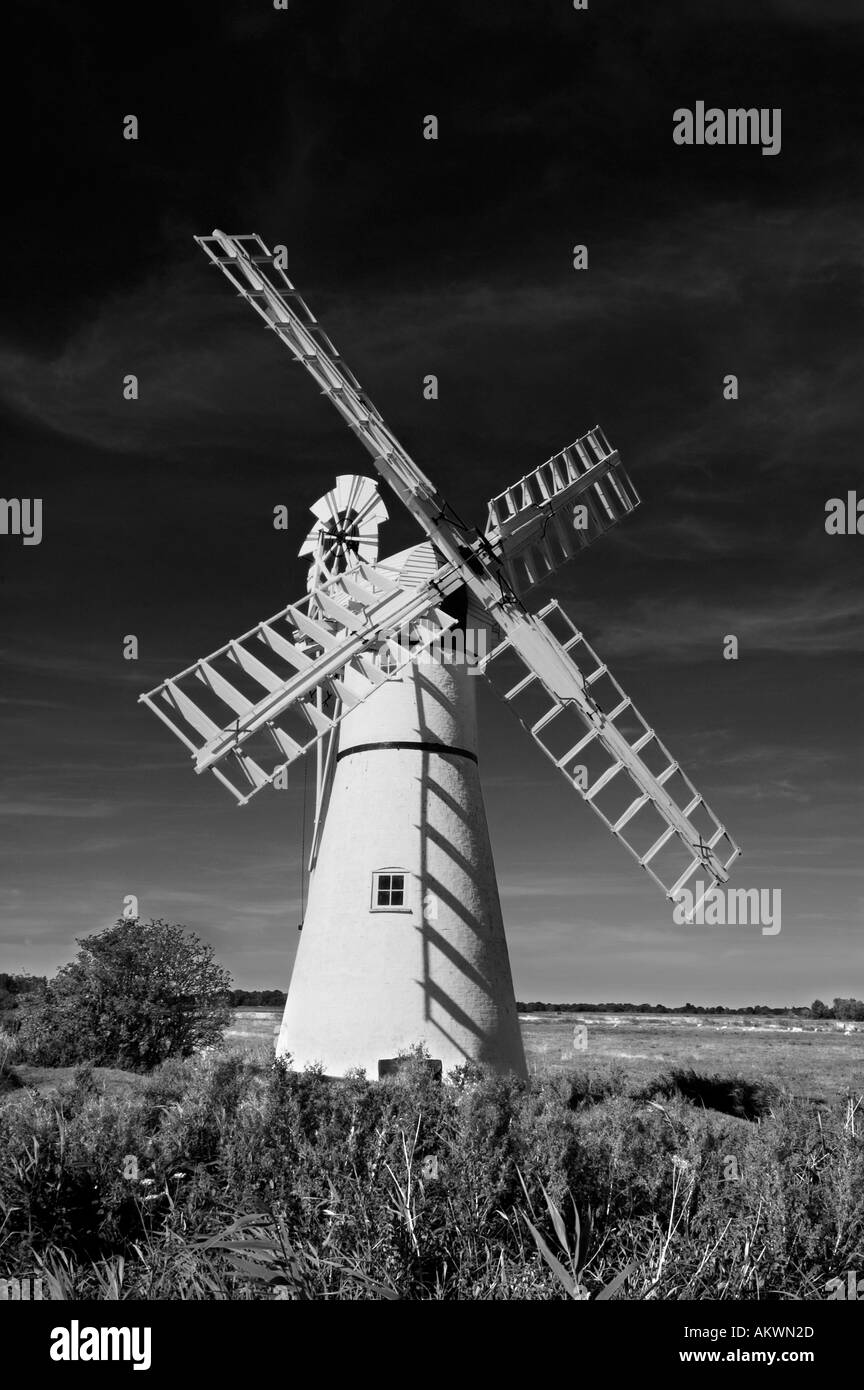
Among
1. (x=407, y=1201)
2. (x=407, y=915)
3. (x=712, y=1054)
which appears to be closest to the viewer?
(x=407, y=1201)

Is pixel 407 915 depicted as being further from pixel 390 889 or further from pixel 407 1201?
pixel 407 1201

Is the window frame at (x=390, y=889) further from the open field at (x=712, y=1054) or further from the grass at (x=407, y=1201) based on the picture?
the open field at (x=712, y=1054)

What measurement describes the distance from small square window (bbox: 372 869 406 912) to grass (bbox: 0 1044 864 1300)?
479 centimetres

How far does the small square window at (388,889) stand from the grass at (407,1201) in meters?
4.79

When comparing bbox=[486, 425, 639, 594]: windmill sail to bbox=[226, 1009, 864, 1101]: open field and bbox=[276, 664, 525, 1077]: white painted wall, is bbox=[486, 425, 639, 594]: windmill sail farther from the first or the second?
bbox=[226, 1009, 864, 1101]: open field

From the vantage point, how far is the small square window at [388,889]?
50.5 ft

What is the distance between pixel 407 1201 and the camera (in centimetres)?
588

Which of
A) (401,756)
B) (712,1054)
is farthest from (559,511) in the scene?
(712,1054)

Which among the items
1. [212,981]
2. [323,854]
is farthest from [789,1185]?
[212,981]

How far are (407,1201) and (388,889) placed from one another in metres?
9.61

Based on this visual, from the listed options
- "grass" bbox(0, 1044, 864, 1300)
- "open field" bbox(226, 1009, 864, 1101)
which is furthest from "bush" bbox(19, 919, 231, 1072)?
"grass" bbox(0, 1044, 864, 1300)

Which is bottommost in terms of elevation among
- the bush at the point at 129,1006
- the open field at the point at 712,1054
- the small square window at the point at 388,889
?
the open field at the point at 712,1054

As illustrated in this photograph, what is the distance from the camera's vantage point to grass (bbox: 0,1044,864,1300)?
5305 millimetres

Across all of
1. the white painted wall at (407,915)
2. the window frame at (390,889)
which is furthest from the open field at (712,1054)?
the window frame at (390,889)
